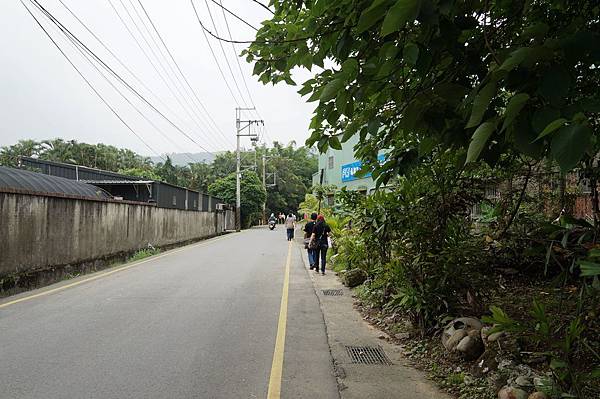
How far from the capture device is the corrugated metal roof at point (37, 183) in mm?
11648

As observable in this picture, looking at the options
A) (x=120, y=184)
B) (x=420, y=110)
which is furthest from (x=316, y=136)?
(x=120, y=184)

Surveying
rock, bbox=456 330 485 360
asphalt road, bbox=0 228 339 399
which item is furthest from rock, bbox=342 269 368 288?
rock, bbox=456 330 485 360

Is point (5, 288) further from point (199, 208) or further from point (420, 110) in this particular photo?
point (199, 208)

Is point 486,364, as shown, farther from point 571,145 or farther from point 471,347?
point 571,145

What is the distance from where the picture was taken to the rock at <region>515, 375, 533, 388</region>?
3.51 m

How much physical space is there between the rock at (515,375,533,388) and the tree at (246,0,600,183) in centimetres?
197

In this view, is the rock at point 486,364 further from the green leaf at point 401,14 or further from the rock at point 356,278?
the rock at point 356,278

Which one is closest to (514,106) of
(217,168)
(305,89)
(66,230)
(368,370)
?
(305,89)

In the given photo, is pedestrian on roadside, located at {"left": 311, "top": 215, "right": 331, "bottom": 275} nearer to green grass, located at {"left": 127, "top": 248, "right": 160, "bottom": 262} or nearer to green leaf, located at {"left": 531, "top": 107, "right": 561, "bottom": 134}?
green grass, located at {"left": 127, "top": 248, "right": 160, "bottom": 262}

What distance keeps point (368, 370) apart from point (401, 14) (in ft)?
13.3

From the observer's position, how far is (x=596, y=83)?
7.78ft

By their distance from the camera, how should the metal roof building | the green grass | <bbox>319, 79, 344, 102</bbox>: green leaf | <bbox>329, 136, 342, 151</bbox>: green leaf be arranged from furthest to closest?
the metal roof building
the green grass
<bbox>329, 136, 342, 151</bbox>: green leaf
<bbox>319, 79, 344, 102</bbox>: green leaf

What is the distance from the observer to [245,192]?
4688cm

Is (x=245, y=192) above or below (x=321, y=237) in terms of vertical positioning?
above
